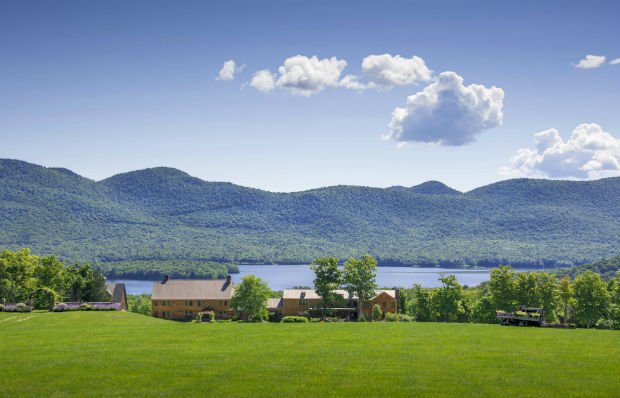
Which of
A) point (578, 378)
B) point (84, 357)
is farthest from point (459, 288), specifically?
point (84, 357)

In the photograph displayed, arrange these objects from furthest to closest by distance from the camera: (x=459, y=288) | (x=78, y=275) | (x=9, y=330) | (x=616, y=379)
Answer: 1. (x=78, y=275)
2. (x=459, y=288)
3. (x=9, y=330)
4. (x=616, y=379)

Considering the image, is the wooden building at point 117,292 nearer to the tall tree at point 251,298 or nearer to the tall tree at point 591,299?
the tall tree at point 251,298

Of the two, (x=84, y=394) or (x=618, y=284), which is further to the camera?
(x=618, y=284)

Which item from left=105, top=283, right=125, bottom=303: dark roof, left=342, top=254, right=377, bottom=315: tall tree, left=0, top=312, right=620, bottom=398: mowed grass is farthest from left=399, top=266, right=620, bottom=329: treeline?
left=105, top=283, right=125, bottom=303: dark roof

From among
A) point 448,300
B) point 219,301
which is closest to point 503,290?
point 448,300

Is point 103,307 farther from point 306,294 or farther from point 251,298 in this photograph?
point 306,294

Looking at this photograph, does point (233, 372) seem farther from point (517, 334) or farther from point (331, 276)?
point (331, 276)

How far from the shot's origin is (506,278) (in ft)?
220

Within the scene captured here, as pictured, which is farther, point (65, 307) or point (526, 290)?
point (526, 290)

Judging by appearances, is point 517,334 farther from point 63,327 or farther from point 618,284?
point 618,284

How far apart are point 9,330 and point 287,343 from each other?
19746 millimetres

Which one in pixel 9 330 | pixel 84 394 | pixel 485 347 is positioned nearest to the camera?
pixel 84 394

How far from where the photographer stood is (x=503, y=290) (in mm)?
67000

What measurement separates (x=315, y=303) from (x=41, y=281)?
136 ft
